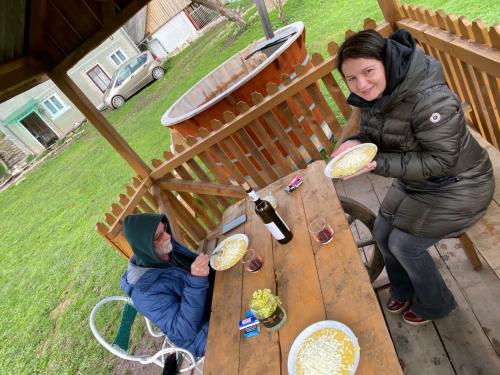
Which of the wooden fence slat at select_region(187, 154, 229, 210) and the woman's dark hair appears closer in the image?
the woman's dark hair

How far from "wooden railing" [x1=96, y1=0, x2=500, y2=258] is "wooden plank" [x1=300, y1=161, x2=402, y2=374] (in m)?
1.31

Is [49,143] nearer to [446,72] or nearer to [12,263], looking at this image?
[12,263]

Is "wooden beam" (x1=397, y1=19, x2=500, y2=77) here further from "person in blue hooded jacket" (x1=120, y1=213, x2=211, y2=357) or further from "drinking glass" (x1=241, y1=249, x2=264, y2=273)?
"person in blue hooded jacket" (x1=120, y1=213, x2=211, y2=357)

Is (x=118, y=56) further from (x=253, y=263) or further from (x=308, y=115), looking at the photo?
(x=253, y=263)

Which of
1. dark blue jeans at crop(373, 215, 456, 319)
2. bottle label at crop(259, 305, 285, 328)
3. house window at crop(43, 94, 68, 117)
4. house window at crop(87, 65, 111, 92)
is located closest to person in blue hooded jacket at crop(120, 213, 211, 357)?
bottle label at crop(259, 305, 285, 328)

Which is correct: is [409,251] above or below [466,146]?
below

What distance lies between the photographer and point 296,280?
1.89 meters

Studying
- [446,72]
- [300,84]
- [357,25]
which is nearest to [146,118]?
[357,25]

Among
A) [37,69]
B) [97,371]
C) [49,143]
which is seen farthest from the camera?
[49,143]

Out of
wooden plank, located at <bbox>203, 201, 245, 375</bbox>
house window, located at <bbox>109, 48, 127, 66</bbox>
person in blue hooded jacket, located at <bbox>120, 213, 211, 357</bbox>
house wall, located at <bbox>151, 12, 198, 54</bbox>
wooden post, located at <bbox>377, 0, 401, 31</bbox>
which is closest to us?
wooden plank, located at <bbox>203, 201, 245, 375</bbox>

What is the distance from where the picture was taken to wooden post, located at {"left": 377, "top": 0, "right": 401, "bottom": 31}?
3.31 metres

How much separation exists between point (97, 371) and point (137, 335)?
1.99ft

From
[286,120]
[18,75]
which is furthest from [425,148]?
[18,75]

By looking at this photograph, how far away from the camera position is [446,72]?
311 cm
